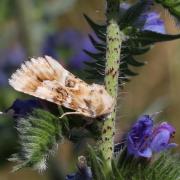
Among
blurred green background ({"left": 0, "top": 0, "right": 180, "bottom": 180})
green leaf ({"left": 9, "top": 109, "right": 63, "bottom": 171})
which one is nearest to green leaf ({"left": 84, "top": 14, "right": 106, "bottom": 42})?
green leaf ({"left": 9, "top": 109, "right": 63, "bottom": 171})

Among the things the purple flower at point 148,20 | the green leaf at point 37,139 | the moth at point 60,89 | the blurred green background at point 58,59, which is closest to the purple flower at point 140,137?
the moth at point 60,89

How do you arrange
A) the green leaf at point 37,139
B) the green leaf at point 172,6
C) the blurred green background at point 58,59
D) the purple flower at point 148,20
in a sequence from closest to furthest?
the green leaf at point 37,139 < the green leaf at point 172,6 < the purple flower at point 148,20 < the blurred green background at point 58,59

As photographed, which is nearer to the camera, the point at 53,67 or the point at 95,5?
the point at 53,67

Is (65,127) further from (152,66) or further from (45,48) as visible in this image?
(152,66)

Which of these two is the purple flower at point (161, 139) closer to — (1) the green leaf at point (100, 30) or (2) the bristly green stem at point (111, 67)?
(2) the bristly green stem at point (111, 67)

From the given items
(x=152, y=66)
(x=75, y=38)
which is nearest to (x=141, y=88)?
(x=152, y=66)

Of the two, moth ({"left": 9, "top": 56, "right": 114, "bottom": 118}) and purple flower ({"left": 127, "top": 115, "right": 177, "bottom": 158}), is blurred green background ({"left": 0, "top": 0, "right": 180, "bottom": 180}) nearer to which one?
purple flower ({"left": 127, "top": 115, "right": 177, "bottom": 158})
